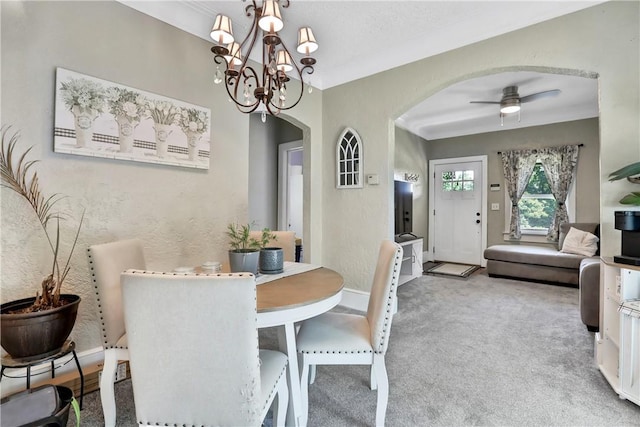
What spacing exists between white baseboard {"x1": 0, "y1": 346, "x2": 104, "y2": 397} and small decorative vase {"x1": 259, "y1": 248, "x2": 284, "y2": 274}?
1.30m

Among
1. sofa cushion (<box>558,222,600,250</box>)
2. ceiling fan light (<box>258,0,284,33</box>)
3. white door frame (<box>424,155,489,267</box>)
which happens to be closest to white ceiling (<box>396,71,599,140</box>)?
white door frame (<box>424,155,489,267</box>)

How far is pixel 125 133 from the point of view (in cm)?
210

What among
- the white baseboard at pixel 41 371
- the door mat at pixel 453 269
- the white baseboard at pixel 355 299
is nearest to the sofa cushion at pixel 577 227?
the door mat at pixel 453 269

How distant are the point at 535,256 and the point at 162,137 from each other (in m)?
5.11

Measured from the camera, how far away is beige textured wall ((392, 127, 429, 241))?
546 centimetres

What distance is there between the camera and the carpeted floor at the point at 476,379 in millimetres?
1608

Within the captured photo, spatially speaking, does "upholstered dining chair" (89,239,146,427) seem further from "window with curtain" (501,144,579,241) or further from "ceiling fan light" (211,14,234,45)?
"window with curtain" (501,144,579,241)

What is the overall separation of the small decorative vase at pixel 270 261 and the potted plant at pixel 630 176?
2.11 metres

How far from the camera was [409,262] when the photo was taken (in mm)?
4594

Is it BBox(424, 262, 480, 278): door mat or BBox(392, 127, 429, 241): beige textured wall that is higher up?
BBox(392, 127, 429, 241): beige textured wall

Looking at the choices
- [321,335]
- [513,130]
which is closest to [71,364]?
[321,335]

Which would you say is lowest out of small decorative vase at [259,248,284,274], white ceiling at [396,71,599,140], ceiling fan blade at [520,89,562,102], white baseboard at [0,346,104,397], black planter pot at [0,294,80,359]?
white baseboard at [0,346,104,397]

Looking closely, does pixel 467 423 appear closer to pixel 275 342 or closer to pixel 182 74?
pixel 275 342

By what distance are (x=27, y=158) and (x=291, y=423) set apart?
6.88ft
